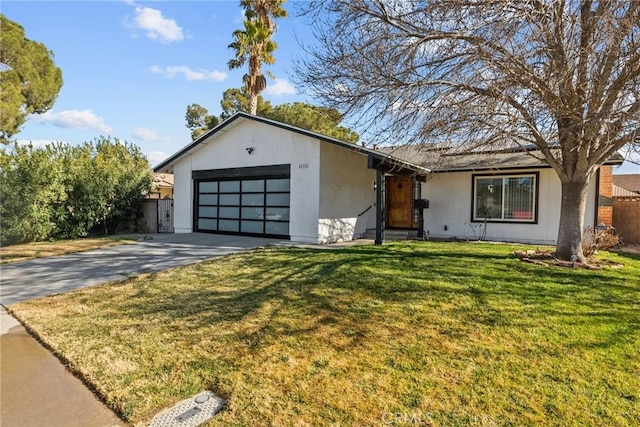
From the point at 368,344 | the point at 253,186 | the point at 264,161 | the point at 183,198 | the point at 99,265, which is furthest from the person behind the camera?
the point at 183,198

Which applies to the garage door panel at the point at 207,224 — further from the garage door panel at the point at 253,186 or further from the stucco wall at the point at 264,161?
the garage door panel at the point at 253,186

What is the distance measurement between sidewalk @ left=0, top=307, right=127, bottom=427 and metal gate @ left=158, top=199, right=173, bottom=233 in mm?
13065

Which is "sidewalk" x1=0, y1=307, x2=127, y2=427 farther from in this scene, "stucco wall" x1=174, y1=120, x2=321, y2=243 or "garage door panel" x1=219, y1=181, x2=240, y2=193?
"garage door panel" x1=219, y1=181, x2=240, y2=193

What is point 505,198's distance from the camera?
12242 millimetres

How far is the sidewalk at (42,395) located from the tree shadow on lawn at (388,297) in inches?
47.4

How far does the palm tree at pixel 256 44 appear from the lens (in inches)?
733

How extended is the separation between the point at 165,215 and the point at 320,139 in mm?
9663

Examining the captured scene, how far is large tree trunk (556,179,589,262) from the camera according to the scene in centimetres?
744

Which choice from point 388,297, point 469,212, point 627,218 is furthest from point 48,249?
point 627,218

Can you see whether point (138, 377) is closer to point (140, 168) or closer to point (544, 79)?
point (544, 79)

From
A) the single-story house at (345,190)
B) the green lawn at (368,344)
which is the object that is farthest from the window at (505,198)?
the green lawn at (368,344)

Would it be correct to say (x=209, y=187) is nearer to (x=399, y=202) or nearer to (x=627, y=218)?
(x=399, y=202)

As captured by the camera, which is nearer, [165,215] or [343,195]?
[343,195]

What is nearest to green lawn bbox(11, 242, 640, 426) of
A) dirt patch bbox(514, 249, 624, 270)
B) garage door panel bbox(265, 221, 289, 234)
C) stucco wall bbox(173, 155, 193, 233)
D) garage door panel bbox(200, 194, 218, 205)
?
dirt patch bbox(514, 249, 624, 270)
